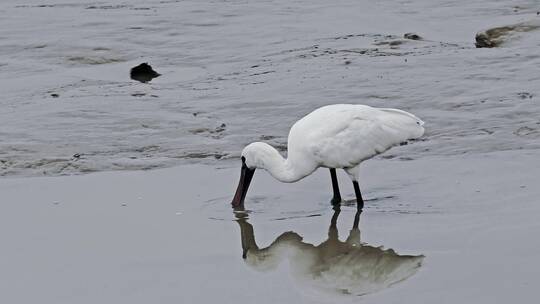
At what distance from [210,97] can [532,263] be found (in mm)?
6656

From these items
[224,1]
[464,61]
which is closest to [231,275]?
[464,61]

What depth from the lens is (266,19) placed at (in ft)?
61.3

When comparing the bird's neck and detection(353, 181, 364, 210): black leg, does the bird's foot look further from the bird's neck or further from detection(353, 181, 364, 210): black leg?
the bird's neck

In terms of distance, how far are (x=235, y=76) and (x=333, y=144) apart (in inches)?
213

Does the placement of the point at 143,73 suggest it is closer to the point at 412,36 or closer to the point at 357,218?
the point at 412,36

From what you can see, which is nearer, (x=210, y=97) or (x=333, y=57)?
(x=210, y=97)

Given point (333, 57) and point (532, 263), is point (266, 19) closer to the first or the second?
point (333, 57)

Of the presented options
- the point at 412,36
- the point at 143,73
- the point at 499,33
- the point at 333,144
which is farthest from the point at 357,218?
the point at 412,36

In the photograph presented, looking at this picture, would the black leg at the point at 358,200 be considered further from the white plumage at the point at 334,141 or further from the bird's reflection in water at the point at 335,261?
the bird's reflection in water at the point at 335,261

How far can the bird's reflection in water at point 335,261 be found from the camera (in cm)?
812

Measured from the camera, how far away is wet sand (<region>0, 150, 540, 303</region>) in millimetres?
7977

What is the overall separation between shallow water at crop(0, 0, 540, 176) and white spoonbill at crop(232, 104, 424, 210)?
1.14m

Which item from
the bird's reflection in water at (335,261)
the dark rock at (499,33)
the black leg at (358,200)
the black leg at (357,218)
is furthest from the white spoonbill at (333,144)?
the dark rock at (499,33)

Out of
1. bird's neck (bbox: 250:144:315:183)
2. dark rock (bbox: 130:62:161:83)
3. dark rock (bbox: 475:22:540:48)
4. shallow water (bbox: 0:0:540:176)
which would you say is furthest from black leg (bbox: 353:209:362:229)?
dark rock (bbox: 475:22:540:48)
